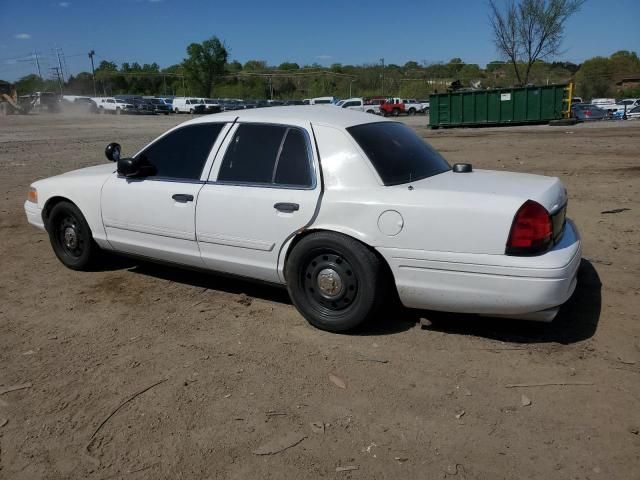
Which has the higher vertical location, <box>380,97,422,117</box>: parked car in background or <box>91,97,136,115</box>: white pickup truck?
<box>91,97,136,115</box>: white pickup truck

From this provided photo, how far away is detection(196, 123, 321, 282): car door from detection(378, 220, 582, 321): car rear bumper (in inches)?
30.5

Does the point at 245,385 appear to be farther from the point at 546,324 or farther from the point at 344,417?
the point at 546,324

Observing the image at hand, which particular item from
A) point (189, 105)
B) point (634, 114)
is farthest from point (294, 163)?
point (189, 105)

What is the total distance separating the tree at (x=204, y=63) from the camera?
93.7 meters

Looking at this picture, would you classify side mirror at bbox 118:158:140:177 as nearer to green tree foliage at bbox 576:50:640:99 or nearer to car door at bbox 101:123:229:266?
car door at bbox 101:123:229:266

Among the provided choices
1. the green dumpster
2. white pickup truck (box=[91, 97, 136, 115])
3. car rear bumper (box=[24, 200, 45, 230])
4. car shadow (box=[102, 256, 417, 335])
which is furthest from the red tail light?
white pickup truck (box=[91, 97, 136, 115])

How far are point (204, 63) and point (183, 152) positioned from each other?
9554 centimetres

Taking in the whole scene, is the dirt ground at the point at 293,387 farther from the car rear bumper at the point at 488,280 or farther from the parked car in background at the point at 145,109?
the parked car in background at the point at 145,109

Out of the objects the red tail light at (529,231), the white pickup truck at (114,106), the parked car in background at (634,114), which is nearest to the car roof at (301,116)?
the red tail light at (529,231)

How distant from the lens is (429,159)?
4555mm

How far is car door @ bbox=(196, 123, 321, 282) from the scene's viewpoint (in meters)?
4.02

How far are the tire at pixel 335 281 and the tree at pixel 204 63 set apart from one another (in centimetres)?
9614

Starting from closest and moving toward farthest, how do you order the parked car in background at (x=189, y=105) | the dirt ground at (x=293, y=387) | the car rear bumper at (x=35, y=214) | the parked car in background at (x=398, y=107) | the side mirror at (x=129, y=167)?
1. the dirt ground at (x=293, y=387)
2. the side mirror at (x=129, y=167)
3. the car rear bumper at (x=35, y=214)
4. the parked car in background at (x=398, y=107)
5. the parked car in background at (x=189, y=105)

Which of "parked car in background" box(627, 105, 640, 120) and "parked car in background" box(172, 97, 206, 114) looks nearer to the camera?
"parked car in background" box(627, 105, 640, 120)
